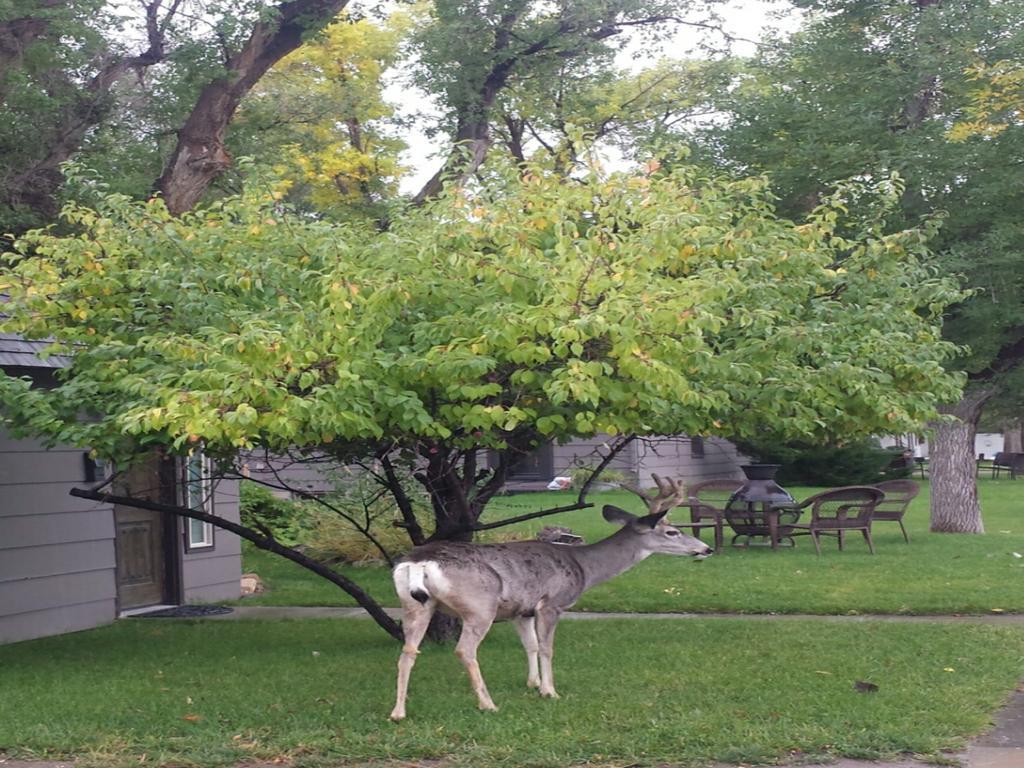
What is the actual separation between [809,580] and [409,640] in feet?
26.0

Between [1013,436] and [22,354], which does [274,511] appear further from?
[1013,436]

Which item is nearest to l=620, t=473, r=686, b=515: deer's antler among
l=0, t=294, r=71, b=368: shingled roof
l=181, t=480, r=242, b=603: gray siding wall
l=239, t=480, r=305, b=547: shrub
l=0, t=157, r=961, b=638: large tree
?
l=0, t=157, r=961, b=638: large tree

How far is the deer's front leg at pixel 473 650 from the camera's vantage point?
310 inches

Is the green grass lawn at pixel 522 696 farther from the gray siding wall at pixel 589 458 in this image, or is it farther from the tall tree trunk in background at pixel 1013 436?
the tall tree trunk in background at pixel 1013 436

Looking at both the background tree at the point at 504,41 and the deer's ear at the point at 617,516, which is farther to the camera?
the background tree at the point at 504,41

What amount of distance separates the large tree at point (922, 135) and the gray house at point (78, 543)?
8.16 metres

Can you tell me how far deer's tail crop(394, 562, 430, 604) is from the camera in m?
7.78

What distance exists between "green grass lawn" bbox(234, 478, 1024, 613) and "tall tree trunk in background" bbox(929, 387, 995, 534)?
1.42 ft

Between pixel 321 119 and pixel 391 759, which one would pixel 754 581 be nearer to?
pixel 391 759

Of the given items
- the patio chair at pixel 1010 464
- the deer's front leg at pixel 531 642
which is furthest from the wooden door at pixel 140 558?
the patio chair at pixel 1010 464

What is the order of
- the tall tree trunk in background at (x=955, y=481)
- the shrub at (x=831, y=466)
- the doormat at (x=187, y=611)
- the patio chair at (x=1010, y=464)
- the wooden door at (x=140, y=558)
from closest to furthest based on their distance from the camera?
the doormat at (x=187, y=611) → the wooden door at (x=140, y=558) → the tall tree trunk in background at (x=955, y=481) → the shrub at (x=831, y=466) → the patio chair at (x=1010, y=464)

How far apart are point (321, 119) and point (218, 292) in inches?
834

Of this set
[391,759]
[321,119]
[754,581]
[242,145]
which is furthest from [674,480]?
[321,119]

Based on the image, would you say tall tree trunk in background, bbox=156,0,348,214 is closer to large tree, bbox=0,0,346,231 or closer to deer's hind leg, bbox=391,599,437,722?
large tree, bbox=0,0,346,231
